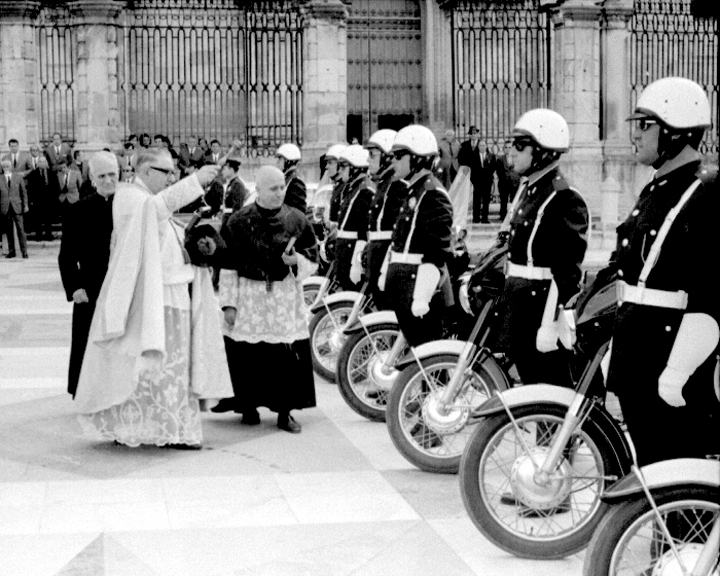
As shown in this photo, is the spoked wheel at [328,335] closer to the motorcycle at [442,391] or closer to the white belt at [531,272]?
the motorcycle at [442,391]

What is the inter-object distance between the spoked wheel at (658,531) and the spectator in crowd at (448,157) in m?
18.0

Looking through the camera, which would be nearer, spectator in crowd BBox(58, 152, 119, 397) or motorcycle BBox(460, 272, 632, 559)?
motorcycle BBox(460, 272, 632, 559)

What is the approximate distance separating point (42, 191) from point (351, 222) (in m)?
13.3

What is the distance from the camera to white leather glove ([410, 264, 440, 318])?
27.2 feet

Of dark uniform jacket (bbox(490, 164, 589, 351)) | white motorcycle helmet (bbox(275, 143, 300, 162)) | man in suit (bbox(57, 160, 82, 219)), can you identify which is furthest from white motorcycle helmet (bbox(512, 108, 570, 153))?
man in suit (bbox(57, 160, 82, 219))

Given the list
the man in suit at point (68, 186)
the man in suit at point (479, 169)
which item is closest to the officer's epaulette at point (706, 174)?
the man in suit at point (68, 186)

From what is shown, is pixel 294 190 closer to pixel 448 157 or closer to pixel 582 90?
pixel 448 157

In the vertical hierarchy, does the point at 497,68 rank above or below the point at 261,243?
above

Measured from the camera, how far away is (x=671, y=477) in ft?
15.0

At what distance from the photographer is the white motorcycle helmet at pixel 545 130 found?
6.79m

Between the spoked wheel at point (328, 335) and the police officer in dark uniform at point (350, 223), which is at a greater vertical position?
the police officer in dark uniform at point (350, 223)

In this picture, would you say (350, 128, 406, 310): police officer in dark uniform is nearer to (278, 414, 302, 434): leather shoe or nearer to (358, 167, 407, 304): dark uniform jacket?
(358, 167, 407, 304): dark uniform jacket

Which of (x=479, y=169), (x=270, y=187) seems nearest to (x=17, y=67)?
(x=479, y=169)

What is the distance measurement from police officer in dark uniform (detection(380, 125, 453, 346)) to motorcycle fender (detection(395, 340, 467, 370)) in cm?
55
